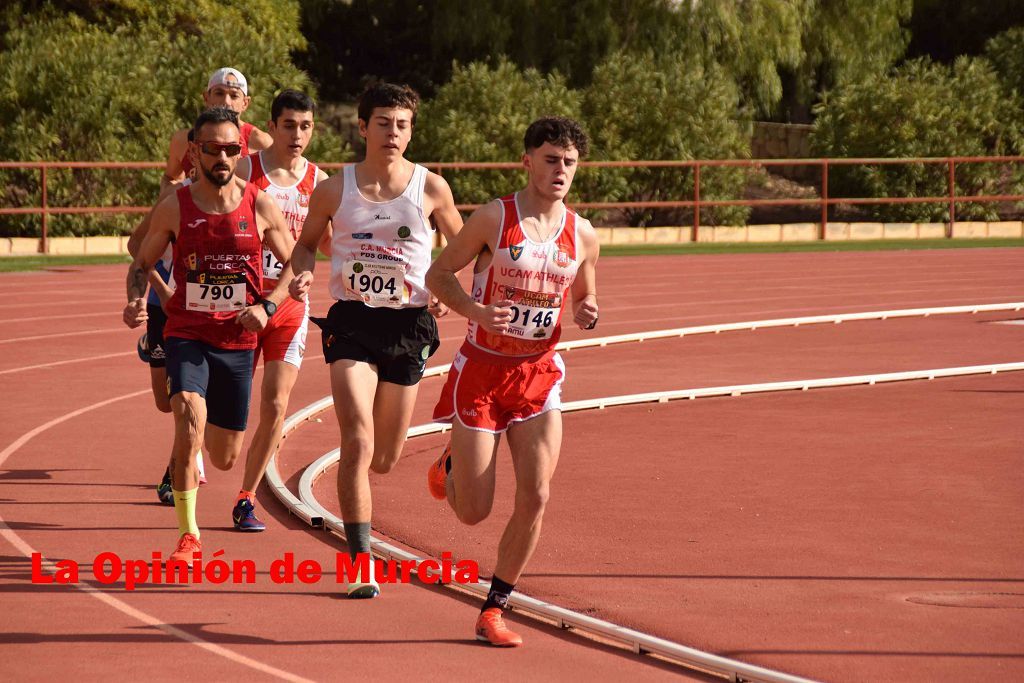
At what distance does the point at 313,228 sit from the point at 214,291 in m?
0.55

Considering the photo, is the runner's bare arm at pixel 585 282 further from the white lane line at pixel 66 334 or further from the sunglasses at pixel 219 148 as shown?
the white lane line at pixel 66 334

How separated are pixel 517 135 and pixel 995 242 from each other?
29.8 feet

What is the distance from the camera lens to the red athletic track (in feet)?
20.2

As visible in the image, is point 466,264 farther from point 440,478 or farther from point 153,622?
point 153,622

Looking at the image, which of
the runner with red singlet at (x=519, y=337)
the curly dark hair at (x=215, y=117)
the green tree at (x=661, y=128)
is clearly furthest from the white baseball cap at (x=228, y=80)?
the green tree at (x=661, y=128)

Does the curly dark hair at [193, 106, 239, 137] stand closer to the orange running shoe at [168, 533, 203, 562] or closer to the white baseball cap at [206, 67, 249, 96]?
the white baseball cap at [206, 67, 249, 96]

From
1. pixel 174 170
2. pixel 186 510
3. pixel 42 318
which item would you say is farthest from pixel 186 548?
pixel 42 318

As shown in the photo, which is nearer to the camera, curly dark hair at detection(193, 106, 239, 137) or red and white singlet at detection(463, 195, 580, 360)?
red and white singlet at detection(463, 195, 580, 360)

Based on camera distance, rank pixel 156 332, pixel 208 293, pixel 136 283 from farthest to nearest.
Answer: pixel 156 332
pixel 136 283
pixel 208 293

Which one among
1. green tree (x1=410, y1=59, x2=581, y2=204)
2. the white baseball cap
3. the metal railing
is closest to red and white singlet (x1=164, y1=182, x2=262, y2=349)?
the white baseball cap

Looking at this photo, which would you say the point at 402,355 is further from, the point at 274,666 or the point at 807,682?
the point at 807,682

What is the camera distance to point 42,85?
93.1ft

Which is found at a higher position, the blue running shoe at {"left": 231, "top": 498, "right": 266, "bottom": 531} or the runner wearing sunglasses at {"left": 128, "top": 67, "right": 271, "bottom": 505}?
the runner wearing sunglasses at {"left": 128, "top": 67, "right": 271, "bottom": 505}

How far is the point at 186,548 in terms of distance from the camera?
7371 mm
